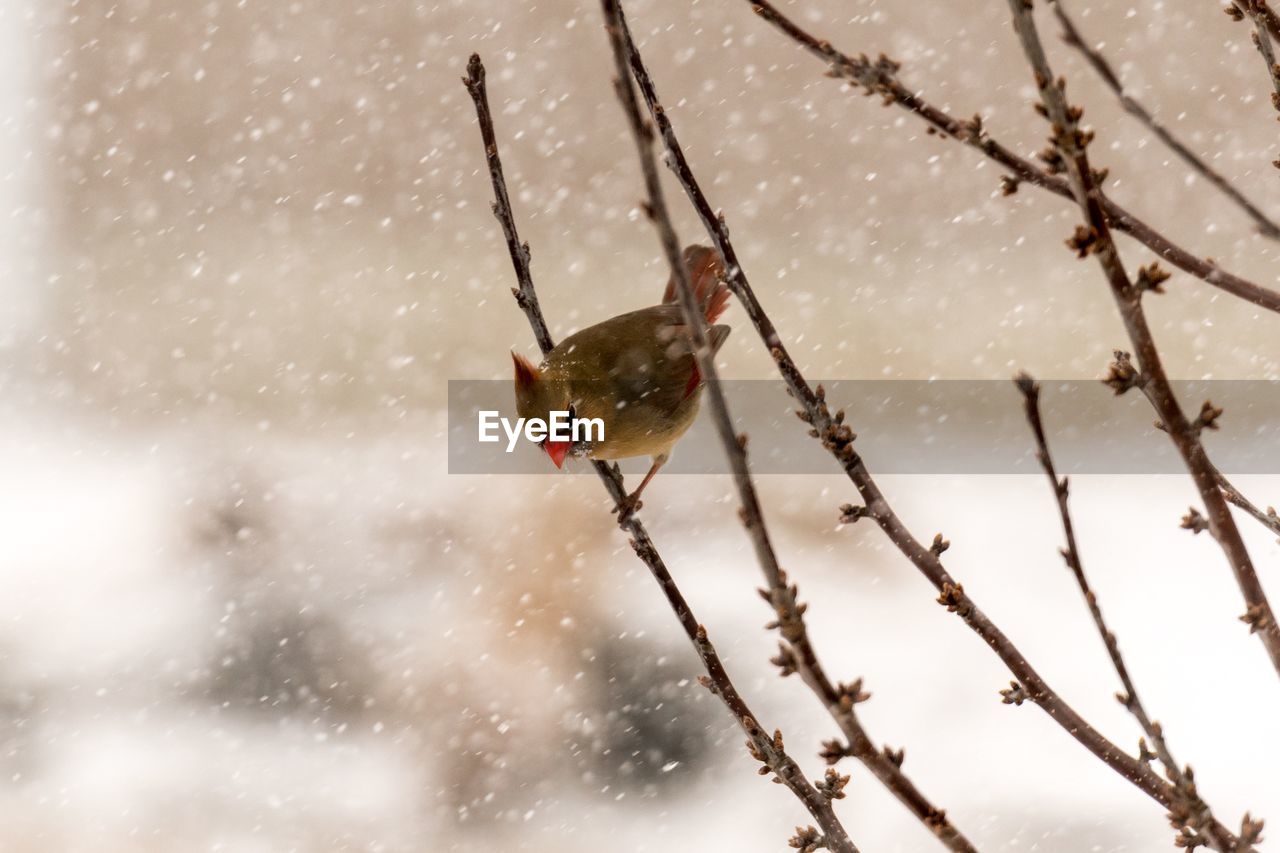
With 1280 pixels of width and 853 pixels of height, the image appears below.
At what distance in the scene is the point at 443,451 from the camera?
3229 millimetres

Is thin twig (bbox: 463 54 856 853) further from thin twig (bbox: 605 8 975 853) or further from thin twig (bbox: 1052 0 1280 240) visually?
thin twig (bbox: 1052 0 1280 240)

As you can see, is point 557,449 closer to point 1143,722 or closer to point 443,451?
point 1143,722

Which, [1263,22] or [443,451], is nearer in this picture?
[1263,22]

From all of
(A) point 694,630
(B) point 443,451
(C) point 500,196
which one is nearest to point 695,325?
(A) point 694,630

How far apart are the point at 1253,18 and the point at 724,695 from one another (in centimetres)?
39

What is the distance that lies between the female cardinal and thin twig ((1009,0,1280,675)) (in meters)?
0.62

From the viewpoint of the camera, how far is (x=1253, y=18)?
0.49m

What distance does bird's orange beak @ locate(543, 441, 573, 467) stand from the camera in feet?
3.15

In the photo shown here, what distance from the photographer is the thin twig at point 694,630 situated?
1.53 ft

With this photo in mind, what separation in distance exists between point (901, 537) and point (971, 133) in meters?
0.16

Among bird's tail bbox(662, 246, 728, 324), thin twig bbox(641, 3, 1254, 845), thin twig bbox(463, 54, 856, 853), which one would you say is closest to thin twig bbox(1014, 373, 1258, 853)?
thin twig bbox(641, 3, 1254, 845)

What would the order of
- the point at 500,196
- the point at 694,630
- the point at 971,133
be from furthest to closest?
the point at 500,196
the point at 694,630
the point at 971,133

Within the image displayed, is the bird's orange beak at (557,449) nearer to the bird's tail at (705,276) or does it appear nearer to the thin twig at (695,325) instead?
the bird's tail at (705,276)

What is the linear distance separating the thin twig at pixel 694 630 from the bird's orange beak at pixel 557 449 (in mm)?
47
